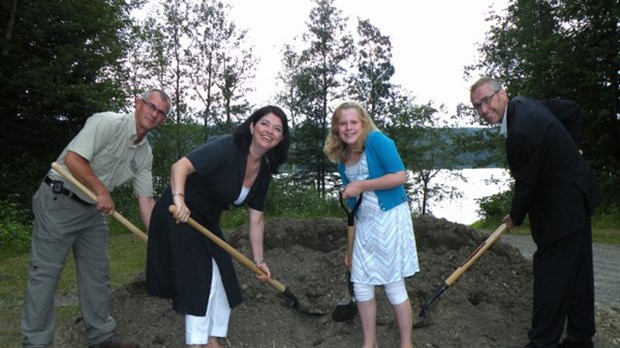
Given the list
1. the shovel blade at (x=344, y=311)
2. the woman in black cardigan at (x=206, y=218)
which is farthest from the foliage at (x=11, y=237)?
the woman in black cardigan at (x=206, y=218)

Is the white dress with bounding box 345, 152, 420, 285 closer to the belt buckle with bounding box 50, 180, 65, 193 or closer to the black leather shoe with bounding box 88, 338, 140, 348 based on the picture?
the black leather shoe with bounding box 88, 338, 140, 348

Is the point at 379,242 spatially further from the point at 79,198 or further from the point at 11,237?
the point at 11,237

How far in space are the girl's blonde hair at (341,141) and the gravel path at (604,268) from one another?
298cm

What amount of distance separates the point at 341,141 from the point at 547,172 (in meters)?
1.28

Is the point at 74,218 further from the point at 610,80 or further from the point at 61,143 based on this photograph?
the point at 610,80

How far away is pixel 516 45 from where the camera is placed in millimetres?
19234

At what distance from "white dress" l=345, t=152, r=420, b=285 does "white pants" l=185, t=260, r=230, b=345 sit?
2.73 ft

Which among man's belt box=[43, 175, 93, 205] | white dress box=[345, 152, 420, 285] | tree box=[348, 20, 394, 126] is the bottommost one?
white dress box=[345, 152, 420, 285]

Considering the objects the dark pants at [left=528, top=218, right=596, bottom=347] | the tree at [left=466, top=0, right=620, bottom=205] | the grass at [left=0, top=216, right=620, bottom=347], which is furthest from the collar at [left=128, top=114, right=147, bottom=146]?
the tree at [left=466, top=0, right=620, bottom=205]

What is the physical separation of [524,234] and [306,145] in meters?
17.4

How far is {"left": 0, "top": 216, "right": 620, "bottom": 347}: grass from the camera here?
14.6 feet

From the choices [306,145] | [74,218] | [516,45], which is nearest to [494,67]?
[516,45]

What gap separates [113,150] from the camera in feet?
11.4

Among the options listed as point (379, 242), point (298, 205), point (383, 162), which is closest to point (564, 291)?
point (379, 242)
